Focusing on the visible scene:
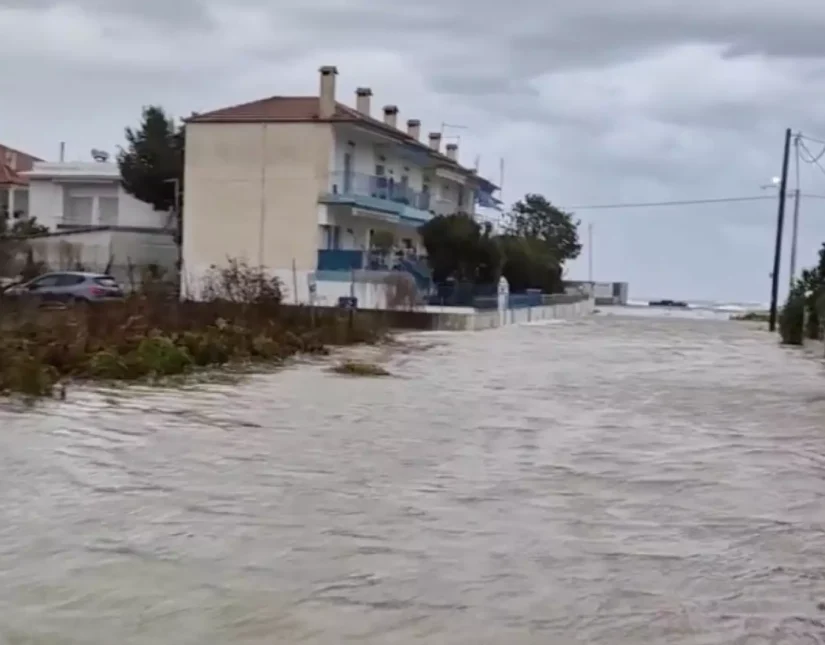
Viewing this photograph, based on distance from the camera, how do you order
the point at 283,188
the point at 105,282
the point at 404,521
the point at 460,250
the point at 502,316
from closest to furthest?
1. the point at 404,521
2. the point at 105,282
3. the point at 502,316
4. the point at 283,188
5. the point at 460,250

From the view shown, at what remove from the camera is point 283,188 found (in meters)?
49.9

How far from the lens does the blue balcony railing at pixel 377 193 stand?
50.0 m

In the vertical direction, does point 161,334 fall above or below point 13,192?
below

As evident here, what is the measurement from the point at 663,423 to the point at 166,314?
12239 millimetres

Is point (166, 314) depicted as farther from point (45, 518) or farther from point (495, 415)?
point (45, 518)

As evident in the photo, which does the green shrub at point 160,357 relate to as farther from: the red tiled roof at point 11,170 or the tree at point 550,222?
the tree at point 550,222

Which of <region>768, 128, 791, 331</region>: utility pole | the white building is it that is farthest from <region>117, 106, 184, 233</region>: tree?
<region>768, 128, 791, 331</region>: utility pole

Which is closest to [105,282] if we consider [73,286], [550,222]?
[73,286]

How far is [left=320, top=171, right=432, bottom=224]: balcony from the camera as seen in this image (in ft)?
163

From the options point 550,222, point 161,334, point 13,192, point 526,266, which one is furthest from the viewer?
point 550,222

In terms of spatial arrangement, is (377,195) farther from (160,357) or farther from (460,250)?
(160,357)

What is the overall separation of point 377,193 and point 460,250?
15.3 ft

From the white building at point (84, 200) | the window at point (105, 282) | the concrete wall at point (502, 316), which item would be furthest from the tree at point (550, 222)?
the window at point (105, 282)

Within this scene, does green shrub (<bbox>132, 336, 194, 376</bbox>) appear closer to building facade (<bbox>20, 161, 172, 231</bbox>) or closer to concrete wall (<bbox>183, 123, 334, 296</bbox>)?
concrete wall (<bbox>183, 123, 334, 296</bbox>)
